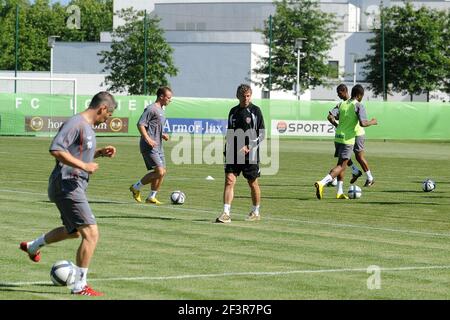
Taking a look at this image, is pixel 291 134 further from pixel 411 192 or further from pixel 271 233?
pixel 271 233

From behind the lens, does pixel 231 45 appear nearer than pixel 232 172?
No

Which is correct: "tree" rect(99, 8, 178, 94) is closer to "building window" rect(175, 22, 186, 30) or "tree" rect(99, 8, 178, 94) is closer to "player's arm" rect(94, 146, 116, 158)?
"building window" rect(175, 22, 186, 30)

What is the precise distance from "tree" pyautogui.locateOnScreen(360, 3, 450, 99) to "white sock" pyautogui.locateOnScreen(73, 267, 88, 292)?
64.2m

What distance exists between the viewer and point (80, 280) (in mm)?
11102

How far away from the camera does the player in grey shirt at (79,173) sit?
36.4 feet

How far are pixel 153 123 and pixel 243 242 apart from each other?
21.2ft

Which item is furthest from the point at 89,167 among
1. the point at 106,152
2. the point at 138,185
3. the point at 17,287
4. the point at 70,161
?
the point at 138,185

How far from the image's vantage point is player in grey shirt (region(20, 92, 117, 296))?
36.4 feet

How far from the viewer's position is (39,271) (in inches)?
499

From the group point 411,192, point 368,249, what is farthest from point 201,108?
point 368,249

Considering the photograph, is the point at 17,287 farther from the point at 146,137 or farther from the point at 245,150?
the point at 146,137

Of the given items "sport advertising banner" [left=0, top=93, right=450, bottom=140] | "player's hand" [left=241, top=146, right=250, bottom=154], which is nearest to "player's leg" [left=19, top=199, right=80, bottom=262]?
"player's hand" [left=241, top=146, right=250, bottom=154]
